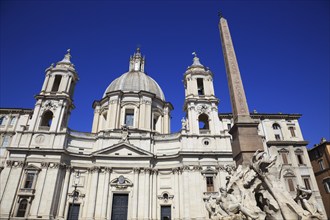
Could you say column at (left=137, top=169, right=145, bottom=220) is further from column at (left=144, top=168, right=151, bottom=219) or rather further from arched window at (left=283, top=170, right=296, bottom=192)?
arched window at (left=283, top=170, right=296, bottom=192)

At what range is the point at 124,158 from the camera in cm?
2783

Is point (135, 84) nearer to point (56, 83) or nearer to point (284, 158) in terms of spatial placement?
point (56, 83)

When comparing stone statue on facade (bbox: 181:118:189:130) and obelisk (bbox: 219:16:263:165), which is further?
stone statue on facade (bbox: 181:118:189:130)

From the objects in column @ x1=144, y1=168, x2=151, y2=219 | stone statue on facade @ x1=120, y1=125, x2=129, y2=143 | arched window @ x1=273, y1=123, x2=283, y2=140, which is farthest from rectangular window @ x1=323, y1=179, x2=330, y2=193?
stone statue on facade @ x1=120, y1=125, x2=129, y2=143

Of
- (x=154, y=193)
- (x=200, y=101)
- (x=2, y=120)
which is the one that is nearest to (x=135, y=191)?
(x=154, y=193)

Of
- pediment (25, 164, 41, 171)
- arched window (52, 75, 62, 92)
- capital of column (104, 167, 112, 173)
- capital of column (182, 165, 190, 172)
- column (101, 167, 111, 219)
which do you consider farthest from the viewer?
arched window (52, 75, 62, 92)

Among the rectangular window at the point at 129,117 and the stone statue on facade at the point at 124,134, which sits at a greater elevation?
the rectangular window at the point at 129,117

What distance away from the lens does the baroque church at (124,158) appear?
81.7ft

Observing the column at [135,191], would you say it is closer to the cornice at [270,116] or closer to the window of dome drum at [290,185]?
the cornice at [270,116]

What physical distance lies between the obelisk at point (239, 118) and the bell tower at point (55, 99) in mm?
21532

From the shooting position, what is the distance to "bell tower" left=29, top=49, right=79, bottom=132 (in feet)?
95.9

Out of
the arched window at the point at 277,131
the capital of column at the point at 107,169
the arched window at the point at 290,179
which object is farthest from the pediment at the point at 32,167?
the arched window at the point at 277,131

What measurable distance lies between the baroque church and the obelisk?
9873mm

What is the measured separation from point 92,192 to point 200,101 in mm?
16593
